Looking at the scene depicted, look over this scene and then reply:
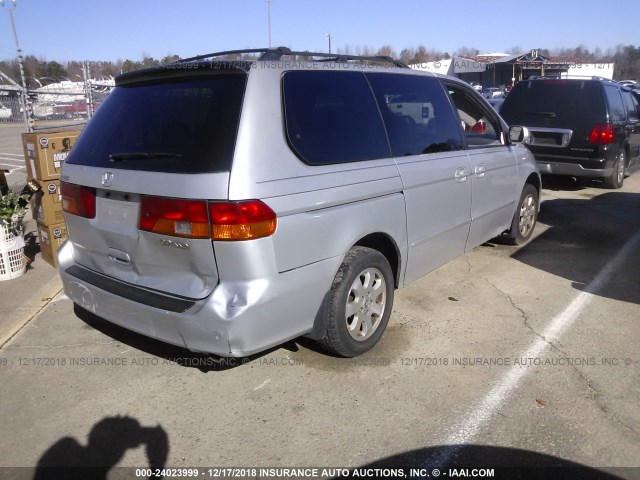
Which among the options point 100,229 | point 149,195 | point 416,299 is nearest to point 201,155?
point 149,195

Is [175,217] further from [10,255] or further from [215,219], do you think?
[10,255]

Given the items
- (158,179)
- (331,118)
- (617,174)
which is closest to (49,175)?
(158,179)

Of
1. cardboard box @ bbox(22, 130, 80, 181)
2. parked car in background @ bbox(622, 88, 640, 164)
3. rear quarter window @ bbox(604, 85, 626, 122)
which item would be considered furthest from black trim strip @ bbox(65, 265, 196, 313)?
parked car in background @ bbox(622, 88, 640, 164)

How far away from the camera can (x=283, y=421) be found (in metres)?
2.86

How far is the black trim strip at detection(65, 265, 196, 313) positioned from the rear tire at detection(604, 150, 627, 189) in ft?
28.5

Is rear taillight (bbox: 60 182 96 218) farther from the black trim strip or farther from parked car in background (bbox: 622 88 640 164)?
parked car in background (bbox: 622 88 640 164)

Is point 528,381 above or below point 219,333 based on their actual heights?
below

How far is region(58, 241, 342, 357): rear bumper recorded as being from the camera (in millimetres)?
2609

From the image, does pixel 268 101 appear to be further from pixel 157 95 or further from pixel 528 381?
pixel 528 381

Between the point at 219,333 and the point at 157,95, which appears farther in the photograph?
the point at 157,95

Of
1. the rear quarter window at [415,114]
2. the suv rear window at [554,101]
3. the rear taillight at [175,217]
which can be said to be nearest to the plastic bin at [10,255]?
the rear taillight at [175,217]

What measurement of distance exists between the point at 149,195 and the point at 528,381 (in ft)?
8.27

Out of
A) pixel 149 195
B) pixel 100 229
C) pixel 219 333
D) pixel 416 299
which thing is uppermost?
pixel 149 195

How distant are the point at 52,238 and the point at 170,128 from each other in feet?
10.4
